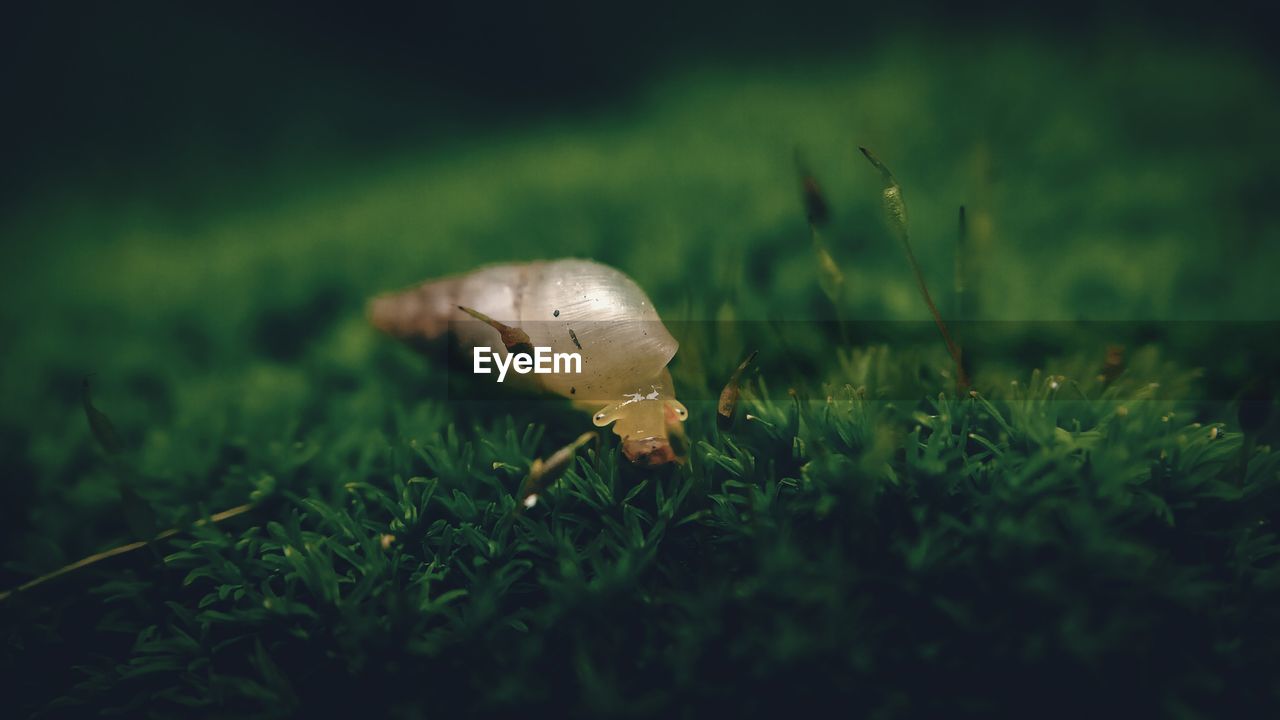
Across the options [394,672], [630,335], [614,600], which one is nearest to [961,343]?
[630,335]

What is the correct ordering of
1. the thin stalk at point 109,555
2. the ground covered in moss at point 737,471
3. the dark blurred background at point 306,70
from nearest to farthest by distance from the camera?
the ground covered in moss at point 737,471, the thin stalk at point 109,555, the dark blurred background at point 306,70

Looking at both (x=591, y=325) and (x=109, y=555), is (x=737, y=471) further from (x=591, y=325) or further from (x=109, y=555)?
(x=109, y=555)

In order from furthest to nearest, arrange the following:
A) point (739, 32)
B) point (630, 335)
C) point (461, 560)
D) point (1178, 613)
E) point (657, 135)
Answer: point (739, 32)
point (657, 135)
point (630, 335)
point (461, 560)
point (1178, 613)

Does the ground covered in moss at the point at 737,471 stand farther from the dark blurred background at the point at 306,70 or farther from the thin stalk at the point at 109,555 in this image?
the dark blurred background at the point at 306,70

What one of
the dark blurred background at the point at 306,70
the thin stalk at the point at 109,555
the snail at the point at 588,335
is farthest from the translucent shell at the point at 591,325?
the dark blurred background at the point at 306,70

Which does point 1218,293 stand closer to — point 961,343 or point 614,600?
point 961,343

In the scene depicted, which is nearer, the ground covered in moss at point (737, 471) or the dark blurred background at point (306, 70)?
the ground covered in moss at point (737, 471)
